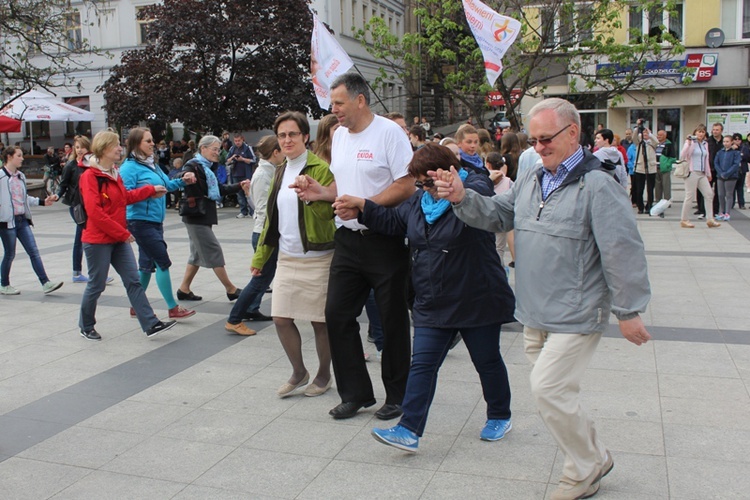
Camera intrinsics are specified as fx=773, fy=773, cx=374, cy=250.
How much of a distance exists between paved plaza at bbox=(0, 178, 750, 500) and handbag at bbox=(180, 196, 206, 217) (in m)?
1.12

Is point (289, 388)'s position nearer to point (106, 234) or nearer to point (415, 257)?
point (415, 257)

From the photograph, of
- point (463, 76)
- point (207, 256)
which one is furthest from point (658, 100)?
point (207, 256)

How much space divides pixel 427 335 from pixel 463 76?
14.9m

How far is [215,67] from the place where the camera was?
21.2m

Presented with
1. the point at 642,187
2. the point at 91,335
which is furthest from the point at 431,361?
the point at 642,187

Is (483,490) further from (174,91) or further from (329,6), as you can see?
(329,6)

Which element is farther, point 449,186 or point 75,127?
point 75,127

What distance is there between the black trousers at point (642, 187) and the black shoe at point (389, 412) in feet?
44.2

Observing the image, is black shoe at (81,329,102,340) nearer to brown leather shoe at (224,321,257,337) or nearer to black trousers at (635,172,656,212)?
brown leather shoe at (224,321,257,337)

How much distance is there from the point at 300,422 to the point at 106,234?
292cm

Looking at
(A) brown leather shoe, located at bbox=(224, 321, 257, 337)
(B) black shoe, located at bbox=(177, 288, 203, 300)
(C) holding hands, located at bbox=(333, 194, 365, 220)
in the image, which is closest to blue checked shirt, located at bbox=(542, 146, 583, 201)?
(C) holding hands, located at bbox=(333, 194, 365, 220)

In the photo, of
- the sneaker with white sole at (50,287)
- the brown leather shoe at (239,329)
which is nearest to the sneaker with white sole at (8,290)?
the sneaker with white sole at (50,287)

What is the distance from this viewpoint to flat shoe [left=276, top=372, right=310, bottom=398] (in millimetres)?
5211

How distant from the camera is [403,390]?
474cm
